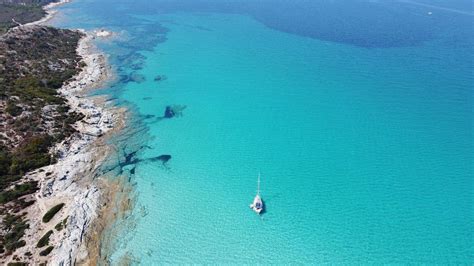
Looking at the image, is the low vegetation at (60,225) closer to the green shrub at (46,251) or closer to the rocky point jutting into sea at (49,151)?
the rocky point jutting into sea at (49,151)

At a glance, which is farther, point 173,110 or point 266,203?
point 173,110

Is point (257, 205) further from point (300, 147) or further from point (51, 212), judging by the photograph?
point (51, 212)

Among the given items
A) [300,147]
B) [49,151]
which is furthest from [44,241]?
[300,147]

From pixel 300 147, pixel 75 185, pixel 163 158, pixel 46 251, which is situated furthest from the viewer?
pixel 300 147

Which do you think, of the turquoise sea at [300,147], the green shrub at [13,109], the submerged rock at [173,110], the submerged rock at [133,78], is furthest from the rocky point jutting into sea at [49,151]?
the submerged rock at [173,110]

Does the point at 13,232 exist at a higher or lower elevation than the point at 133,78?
lower

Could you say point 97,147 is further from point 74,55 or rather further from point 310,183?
point 74,55

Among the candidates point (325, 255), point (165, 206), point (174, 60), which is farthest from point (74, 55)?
point (325, 255)
